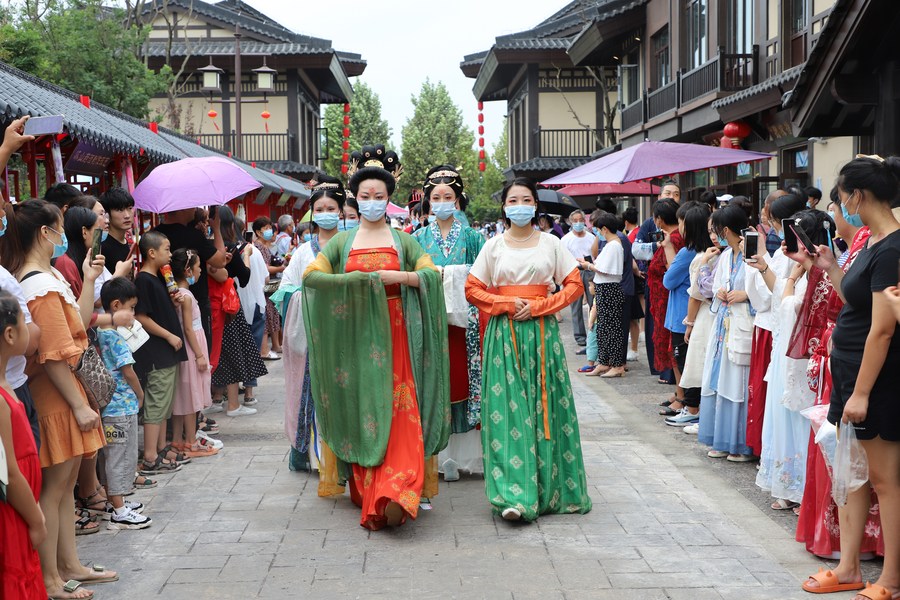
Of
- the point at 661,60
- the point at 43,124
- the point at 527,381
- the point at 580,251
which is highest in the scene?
the point at 661,60

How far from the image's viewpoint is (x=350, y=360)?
532 cm

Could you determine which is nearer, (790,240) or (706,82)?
(790,240)

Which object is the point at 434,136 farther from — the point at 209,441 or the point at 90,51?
the point at 209,441

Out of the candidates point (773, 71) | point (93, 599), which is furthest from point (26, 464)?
point (773, 71)

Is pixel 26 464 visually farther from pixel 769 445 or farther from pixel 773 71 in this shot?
pixel 773 71

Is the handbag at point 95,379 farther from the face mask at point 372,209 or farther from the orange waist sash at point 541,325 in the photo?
the orange waist sash at point 541,325

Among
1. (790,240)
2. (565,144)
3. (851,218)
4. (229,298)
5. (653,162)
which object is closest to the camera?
(851,218)

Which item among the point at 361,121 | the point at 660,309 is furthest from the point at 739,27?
the point at 361,121

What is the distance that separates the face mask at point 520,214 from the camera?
5539 millimetres

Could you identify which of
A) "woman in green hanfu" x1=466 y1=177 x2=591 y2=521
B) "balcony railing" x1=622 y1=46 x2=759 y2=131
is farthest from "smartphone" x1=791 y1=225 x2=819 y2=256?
"balcony railing" x1=622 y1=46 x2=759 y2=131

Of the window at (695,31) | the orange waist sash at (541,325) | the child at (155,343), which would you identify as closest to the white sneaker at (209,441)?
the child at (155,343)

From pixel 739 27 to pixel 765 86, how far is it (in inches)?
162

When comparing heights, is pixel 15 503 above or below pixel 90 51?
below

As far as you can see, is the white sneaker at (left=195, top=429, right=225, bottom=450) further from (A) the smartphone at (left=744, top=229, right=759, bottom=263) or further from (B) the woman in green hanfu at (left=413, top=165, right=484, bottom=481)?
(A) the smartphone at (left=744, top=229, right=759, bottom=263)
